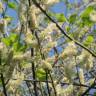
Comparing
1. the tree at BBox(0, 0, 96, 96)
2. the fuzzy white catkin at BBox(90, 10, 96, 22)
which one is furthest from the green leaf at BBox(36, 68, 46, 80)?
the fuzzy white catkin at BBox(90, 10, 96, 22)

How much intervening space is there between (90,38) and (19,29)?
487 mm

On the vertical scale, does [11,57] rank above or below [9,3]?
below

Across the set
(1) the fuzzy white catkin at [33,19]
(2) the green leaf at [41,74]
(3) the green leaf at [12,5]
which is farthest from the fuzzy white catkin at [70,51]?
(3) the green leaf at [12,5]

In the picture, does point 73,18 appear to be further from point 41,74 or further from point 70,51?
point 41,74

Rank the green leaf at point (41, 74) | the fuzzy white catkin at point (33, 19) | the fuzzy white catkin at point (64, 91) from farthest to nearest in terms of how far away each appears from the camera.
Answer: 1. the green leaf at point (41, 74)
2. the fuzzy white catkin at point (64, 91)
3. the fuzzy white catkin at point (33, 19)

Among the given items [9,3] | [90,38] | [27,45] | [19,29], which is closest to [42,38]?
[27,45]

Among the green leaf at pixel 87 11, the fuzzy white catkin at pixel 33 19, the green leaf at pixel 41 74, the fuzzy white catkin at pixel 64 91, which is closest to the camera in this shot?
the fuzzy white catkin at pixel 33 19

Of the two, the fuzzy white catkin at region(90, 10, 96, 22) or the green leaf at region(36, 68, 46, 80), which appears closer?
the fuzzy white catkin at region(90, 10, 96, 22)

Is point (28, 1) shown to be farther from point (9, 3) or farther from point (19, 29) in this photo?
point (9, 3)

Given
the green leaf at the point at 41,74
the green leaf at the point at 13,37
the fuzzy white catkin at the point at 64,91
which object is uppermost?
the green leaf at the point at 13,37

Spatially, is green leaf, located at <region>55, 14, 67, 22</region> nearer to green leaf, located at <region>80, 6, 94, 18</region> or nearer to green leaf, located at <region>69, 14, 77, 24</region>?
green leaf, located at <region>69, 14, 77, 24</region>

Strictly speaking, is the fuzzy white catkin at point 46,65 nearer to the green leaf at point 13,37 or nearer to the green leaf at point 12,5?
the green leaf at point 13,37

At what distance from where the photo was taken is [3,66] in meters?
2.19

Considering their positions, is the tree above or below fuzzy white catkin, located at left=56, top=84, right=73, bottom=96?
above
